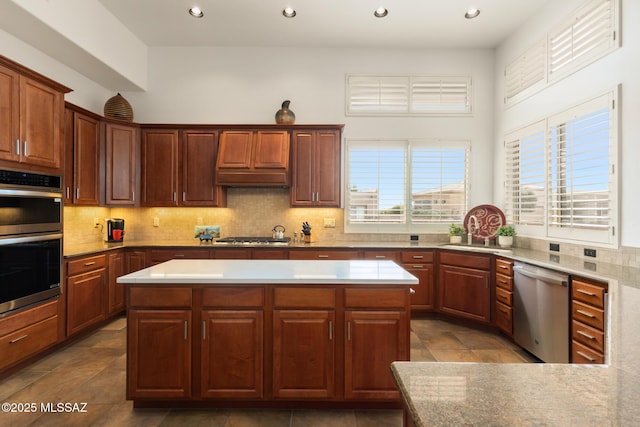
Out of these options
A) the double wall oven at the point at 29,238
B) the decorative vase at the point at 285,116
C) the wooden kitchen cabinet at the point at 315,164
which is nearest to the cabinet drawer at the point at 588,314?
the wooden kitchen cabinet at the point at 315,164

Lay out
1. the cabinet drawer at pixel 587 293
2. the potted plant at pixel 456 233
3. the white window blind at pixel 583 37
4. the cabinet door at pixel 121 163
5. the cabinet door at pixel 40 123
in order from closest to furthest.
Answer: the cabinet drawer at pixel 587 293 < the cabinet door at pixel 40 123 < the white window blind at pixel 583 37 < the cabinet door at pixel 121 163 < the potted plant at pixel 456 233

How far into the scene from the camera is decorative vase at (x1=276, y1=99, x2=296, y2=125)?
4.72 m

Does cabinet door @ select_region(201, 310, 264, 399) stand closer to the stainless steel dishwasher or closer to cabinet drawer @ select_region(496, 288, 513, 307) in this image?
the stainless steel dishwasher

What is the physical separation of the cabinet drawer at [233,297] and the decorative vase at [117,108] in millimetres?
3448

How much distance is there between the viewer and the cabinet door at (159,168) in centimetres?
467

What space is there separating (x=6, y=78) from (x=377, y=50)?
14.0 feet

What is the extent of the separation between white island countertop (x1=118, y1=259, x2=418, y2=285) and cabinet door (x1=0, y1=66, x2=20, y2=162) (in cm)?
150

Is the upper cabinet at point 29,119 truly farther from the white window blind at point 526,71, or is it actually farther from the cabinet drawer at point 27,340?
the white window blind at point 526,71

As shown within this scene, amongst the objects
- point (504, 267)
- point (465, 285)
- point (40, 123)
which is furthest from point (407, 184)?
point (40, 123)

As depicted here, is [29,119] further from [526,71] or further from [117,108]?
[526,71]

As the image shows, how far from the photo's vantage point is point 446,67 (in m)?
4.99

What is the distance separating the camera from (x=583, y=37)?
129 inches

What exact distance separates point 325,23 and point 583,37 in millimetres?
2776

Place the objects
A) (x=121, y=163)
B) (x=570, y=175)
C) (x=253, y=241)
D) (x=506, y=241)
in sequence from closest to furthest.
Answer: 1. (x=570, y=175)
2. (x=506, y=241)
3. (x=121, y=163)
4. (x=253, y=241)
